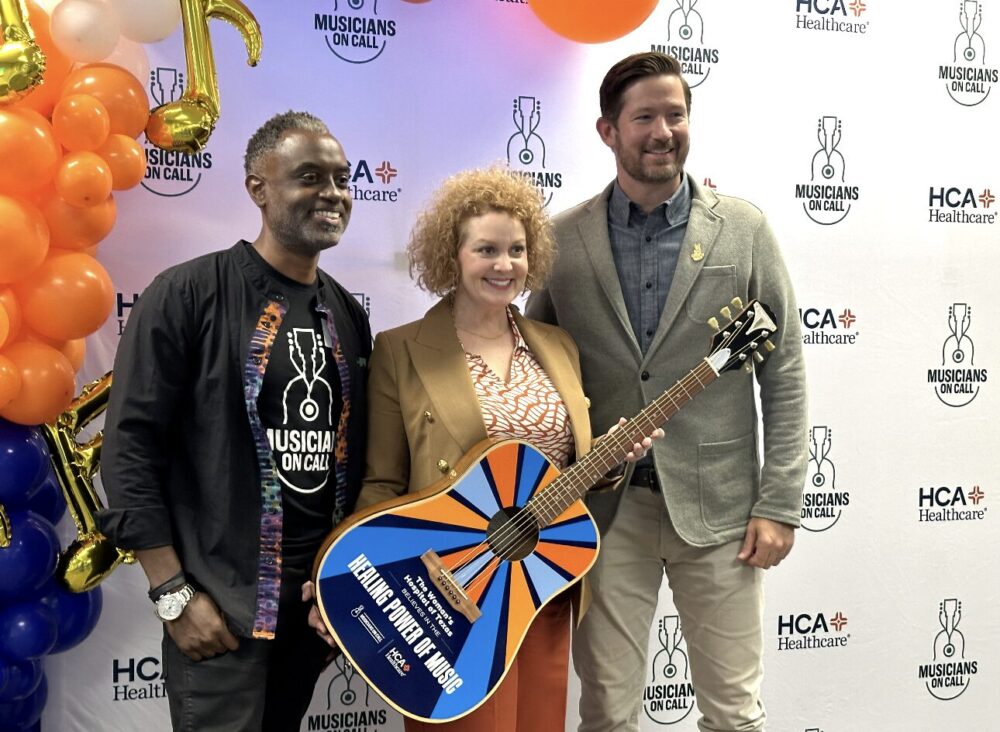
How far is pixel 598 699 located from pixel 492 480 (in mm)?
745

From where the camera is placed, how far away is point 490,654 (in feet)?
6.13

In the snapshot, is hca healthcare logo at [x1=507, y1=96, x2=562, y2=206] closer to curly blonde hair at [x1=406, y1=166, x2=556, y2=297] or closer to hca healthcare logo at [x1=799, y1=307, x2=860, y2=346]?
curly blonde hair at [x1=406, y1=166, x2=556, y2=297]

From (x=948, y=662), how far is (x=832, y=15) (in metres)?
2.24

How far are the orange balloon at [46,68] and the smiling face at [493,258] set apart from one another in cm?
91

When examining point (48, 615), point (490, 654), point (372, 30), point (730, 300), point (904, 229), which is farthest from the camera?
point (904, 229)

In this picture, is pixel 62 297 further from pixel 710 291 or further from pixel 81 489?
pixel 710 291

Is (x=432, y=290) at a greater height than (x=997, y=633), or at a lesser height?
greater

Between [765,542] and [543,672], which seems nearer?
[543,672]

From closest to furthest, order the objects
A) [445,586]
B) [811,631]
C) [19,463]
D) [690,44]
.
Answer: [445,586]
[19,463]
[690,44]
[811,631]

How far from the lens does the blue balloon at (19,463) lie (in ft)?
6.41

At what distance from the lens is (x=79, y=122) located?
1.89 metres

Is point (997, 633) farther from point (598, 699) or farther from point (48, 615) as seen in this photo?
point (48, 615)

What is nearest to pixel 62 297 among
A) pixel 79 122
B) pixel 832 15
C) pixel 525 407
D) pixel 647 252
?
pixel 79 122

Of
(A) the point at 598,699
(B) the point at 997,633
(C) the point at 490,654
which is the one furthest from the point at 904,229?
(C) the point at 490,654
